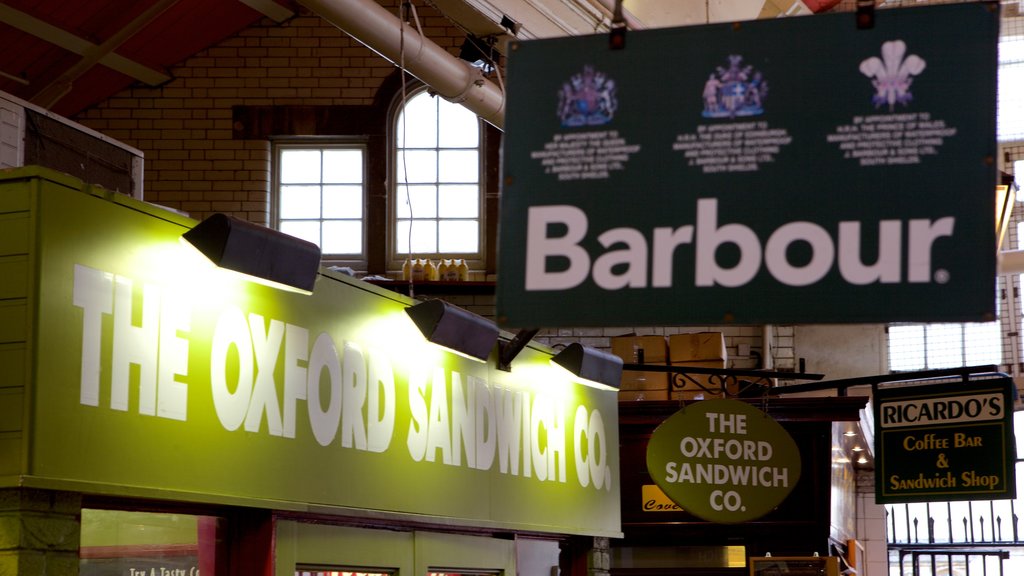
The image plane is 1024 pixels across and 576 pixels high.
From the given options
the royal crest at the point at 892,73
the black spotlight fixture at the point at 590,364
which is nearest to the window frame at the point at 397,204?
the black spotlight fixture at the point at 590,364

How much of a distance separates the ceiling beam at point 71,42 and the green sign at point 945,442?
7804mm

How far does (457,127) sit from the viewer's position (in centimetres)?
1315

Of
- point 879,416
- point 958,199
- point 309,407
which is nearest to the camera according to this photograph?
point 958,199

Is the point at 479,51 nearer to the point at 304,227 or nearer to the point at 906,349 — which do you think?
the point at 304,227

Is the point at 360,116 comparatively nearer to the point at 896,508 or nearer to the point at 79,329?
the point at 896,508

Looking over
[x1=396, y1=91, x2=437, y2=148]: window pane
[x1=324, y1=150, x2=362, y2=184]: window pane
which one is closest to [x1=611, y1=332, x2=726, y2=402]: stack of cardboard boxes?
[x1=396, y1=91, x2=437, y2=148]: window pane

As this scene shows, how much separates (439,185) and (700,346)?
11.5ft

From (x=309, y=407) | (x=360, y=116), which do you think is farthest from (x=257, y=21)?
(x=309, y=407)

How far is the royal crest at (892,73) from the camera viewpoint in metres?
2.88

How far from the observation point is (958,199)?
2.80 m

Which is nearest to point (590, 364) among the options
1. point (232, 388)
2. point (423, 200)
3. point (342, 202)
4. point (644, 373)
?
point (232, 388)

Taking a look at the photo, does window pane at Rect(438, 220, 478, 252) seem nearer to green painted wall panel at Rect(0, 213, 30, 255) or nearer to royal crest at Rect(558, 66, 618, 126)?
green painted wall panel at Rect(0, 213, 30, 255)

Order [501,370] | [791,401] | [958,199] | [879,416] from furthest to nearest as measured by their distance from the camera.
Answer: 1. [791,401]
2. [879,416]
3. [501,370]
4. [958,199]

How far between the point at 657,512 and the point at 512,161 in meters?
8.15
